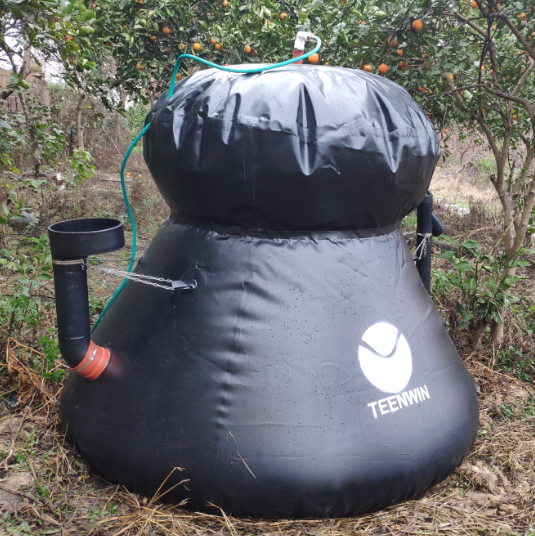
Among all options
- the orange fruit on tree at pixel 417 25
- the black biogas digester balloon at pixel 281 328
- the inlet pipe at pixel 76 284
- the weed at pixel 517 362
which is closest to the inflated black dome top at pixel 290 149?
the black biogas digester balloon at pixel 281 328

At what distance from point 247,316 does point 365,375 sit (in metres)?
0.42

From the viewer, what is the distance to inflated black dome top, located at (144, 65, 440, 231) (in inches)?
60.6

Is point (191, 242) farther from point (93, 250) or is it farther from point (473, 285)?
point (473, 285)

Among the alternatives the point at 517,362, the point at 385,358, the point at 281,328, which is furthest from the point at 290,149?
the point at 517,362

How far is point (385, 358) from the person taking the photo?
166cm

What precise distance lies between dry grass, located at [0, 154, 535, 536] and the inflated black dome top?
929mm

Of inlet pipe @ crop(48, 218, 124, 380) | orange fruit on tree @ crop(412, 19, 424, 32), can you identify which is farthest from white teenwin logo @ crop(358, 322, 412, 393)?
orange fruit on tree @ crop(412, 19, 424, 32)

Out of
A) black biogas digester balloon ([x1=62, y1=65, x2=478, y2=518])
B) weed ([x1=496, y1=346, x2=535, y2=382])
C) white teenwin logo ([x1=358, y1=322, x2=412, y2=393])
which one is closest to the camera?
black biogas digester balloon ([x1=62, y1=65, x2=478, y2=518])

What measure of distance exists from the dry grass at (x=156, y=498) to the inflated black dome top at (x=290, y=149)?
3.05 ft

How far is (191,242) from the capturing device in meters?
1.75

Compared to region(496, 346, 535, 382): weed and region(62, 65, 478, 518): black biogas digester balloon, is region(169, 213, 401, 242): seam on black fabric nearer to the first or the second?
region(62, 65, 478, 518): black biogas digester balloon

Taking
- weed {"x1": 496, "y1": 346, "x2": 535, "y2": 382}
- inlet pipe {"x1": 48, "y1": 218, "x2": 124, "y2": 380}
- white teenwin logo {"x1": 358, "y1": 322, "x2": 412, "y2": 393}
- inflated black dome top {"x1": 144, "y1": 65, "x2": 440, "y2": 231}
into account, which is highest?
inflated black dome top {"x1": 144, "y1": 65, "x2": 440, "y2": 231}

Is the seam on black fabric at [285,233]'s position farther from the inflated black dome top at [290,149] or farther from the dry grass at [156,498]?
the dry grass at [156,498]

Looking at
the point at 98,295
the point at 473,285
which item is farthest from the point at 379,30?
the point at 98,295
